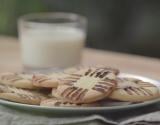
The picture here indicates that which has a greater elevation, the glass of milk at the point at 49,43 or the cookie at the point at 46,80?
the cookie at the point at 46,80

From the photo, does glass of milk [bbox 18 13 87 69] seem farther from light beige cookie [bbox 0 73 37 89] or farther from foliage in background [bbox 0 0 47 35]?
foliage in background [bbox 0 0 47 35]

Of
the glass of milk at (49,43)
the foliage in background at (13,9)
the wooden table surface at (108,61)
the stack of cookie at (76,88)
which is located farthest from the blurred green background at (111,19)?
the stack of cookie at (76,88)

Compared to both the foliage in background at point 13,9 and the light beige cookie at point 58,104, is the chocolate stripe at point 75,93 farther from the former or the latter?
the foliage in background at point 13,9

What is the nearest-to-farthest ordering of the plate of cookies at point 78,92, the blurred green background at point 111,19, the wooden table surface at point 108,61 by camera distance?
1. the plate of cookies at point 78,92
2. the wooden table surface at point 108,61
3. the blurred green background at point 111,19

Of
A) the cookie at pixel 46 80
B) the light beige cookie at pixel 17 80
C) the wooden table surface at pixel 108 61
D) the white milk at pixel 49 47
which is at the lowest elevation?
the wooden table surface at pixel 108 61

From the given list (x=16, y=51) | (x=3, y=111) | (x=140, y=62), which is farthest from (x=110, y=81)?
(x=16, y=51)

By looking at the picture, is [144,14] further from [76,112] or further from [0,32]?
[76,112]

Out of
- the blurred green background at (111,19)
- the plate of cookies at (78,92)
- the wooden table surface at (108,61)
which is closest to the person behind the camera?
the plate of cookies at (78,92)

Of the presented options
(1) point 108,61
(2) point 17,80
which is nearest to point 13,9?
(1) point 108,61
